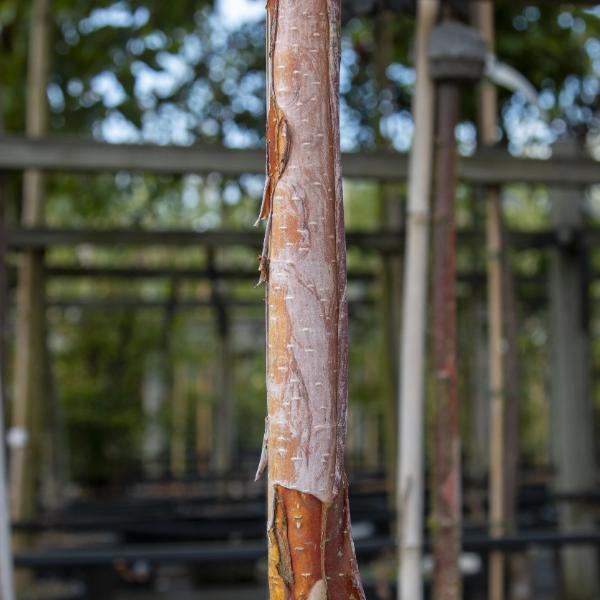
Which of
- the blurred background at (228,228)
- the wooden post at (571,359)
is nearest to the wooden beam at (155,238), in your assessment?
the blurred background at (228,228)

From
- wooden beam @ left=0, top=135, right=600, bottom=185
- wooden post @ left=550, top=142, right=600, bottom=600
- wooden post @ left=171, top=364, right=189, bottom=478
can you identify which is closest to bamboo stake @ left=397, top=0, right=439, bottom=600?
wooden beam @ left=0, top=135, right=600, bottom=185

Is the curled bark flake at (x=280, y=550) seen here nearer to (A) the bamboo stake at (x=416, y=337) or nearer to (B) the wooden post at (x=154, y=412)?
(A) the bamboo stake at (x=416, y=337)

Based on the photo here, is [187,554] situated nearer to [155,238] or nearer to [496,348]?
[496,348]

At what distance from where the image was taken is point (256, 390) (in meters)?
15.1

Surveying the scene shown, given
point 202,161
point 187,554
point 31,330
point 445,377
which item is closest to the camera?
point 445,377

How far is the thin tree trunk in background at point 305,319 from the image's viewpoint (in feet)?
5.23

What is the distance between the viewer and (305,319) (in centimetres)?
160

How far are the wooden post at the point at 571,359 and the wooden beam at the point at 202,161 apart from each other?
1.72 meters

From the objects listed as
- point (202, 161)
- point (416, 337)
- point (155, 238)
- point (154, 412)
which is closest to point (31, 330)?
point (155, 238)

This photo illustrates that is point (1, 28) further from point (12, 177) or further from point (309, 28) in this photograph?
point (309, 28)

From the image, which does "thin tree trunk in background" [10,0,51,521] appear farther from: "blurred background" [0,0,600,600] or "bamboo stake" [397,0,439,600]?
"bamboo stake" [397,0,439,600]

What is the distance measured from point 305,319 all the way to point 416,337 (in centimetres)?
154

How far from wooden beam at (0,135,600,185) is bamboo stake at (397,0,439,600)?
681mm

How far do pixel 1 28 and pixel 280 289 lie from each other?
5052 mm
